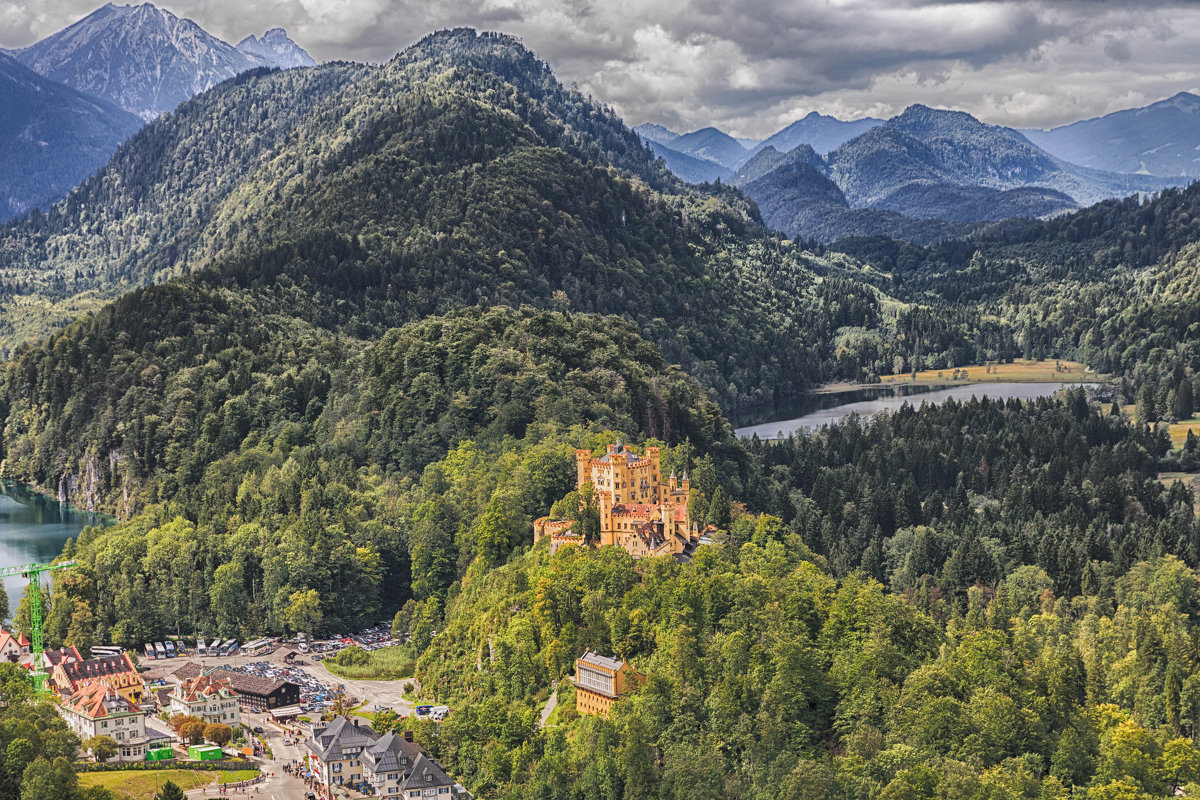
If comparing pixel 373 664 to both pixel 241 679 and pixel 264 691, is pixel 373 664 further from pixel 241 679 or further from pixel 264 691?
pixel 264 691

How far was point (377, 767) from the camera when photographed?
9625 cm

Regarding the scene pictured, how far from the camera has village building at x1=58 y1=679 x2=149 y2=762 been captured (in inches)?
4055

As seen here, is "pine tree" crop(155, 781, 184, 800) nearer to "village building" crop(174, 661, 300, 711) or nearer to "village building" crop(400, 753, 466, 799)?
"village building" crop(400, 753, 466, 799)

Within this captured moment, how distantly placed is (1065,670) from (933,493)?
3717 inches

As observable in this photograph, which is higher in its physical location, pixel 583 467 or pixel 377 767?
pixel 583 467

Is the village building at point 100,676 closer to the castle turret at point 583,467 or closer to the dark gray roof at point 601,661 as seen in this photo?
the dark gray roof at point 601,661

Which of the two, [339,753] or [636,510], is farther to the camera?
[636,510]

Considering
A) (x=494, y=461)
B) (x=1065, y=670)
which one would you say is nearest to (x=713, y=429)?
(x=494, y=461)

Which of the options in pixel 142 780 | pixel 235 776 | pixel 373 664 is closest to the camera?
pixel 142 780

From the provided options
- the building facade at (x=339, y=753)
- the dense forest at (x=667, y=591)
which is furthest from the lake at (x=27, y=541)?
the building facade at (x=339, y=753)

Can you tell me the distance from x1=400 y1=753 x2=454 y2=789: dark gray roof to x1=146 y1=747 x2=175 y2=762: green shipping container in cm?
1782

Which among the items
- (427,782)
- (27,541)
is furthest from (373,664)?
(27,541)

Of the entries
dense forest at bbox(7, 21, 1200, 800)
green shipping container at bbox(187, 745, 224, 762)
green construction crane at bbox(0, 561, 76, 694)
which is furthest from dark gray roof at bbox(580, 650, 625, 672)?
green construction crane at bbox(0, 561, 76, 694)

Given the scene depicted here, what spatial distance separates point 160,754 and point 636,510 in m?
38.5
